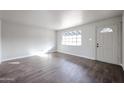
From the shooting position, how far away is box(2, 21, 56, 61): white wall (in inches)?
170

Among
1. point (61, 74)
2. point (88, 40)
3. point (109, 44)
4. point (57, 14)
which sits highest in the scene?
point (57, 14)

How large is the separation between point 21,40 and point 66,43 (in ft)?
12.4

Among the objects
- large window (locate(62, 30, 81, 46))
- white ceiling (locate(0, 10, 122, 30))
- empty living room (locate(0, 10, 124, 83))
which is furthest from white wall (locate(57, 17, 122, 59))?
white ceiling (locate(0, 10, 122, 30))

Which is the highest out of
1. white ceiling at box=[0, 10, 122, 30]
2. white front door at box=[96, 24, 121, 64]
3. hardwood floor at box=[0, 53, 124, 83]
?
white ceiling at box=[0, 10, 122, 30]

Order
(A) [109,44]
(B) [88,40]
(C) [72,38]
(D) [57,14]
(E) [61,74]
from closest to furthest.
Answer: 1. (E) [61,74]
2. (D) [57,14]
3. (A) [109,44]
4. (B) [88,40]
5. (C) [72,38]

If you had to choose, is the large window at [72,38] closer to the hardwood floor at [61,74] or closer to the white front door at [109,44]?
the white front door at [109,44]

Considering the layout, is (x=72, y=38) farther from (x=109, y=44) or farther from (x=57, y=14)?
(x=57, y=14)

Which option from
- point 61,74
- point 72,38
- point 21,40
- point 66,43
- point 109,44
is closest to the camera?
point 61,74

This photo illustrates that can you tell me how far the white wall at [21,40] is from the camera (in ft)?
14.1

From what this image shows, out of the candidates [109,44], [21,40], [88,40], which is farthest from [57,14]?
[21,40]

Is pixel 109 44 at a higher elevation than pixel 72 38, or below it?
below

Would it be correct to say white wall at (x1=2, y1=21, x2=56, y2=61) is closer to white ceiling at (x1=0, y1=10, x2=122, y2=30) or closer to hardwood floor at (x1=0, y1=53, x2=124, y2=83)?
white ceiling at (x1=0, y1=10, x2=122, y2=30)

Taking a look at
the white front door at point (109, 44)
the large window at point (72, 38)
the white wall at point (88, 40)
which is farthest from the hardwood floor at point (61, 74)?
the large window at point (72, 38)

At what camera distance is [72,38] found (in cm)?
620
